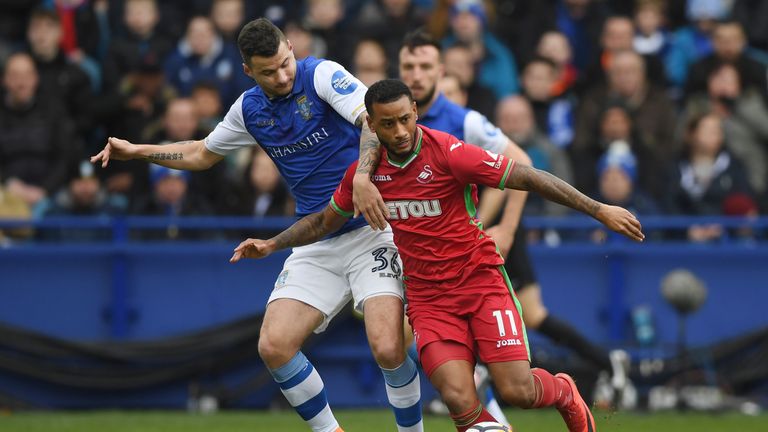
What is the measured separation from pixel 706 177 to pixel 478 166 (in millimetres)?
6387

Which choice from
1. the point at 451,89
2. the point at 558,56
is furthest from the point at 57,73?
the point at 558,56

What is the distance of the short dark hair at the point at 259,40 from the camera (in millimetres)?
7684

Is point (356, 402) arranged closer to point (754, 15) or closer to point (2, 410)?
point (2, 410)

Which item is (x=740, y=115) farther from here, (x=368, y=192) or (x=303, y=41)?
(x=368, y=192)

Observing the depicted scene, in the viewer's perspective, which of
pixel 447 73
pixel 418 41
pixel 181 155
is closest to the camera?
pixel 181 155

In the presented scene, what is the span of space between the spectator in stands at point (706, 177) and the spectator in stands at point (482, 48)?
84.1 inches

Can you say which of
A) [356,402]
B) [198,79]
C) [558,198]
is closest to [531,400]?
[558,198]

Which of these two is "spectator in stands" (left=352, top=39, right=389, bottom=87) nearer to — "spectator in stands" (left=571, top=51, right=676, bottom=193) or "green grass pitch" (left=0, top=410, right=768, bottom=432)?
"spectator in stands" (left=571, top=51, right=676, bottom=193)

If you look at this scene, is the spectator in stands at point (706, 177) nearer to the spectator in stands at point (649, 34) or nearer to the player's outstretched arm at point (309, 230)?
the spectator in stands at point (649, 34)

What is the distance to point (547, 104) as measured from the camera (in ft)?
45.9

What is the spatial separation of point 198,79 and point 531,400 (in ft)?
24.4

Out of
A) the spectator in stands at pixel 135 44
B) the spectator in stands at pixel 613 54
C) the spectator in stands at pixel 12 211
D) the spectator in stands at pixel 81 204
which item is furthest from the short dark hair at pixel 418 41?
the spectator in stands at pixel 613 54

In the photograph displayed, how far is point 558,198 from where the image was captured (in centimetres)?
724

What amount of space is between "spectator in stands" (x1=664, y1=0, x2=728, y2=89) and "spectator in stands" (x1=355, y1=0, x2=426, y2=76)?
111 inches
